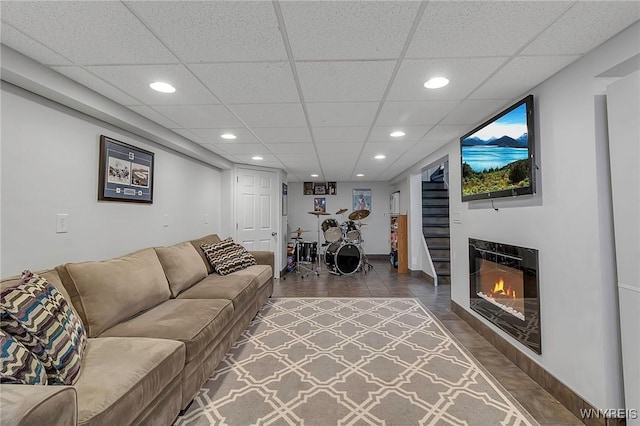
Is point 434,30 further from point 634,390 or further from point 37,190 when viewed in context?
point 37,190

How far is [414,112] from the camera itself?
8.20ft

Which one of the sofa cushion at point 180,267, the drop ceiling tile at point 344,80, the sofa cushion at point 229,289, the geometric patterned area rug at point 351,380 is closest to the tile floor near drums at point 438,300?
the geometric patterned area rug at point 351,380

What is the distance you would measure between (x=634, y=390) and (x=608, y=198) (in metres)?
1.01

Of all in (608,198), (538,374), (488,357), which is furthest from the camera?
(488,357)

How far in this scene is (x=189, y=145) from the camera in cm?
343

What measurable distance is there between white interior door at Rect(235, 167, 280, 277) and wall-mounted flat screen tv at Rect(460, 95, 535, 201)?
11.9 feet

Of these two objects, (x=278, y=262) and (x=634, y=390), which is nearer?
(x=634, y=390)

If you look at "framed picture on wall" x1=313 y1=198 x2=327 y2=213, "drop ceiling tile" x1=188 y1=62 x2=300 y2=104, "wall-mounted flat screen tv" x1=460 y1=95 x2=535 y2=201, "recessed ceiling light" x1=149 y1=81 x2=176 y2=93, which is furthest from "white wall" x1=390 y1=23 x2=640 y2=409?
"framed picture on wall" x1=313 y1=198 x2=327 y2=213

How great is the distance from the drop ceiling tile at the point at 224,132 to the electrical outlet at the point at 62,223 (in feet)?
4.75

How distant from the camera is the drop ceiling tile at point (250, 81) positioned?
172 centimetres

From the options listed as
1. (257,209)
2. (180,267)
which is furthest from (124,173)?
(257,209)

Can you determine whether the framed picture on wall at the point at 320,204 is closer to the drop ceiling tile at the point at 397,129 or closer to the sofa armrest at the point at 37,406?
the drop ceiling tile at the point at 397,129

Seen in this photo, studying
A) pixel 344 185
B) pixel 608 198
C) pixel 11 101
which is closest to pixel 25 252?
pixel 11 101

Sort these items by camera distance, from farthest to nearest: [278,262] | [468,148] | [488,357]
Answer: [278,262]
[468,148]
[488,357]
